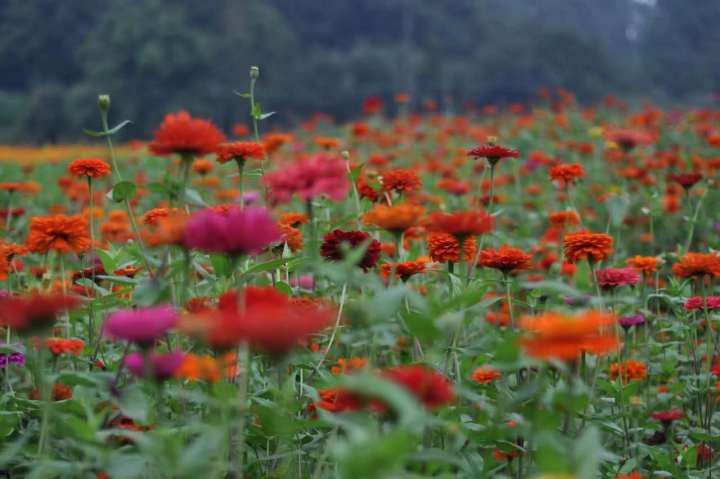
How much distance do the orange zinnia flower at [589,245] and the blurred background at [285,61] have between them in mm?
13852

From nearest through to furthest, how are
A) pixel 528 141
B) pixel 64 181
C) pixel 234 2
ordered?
pixel 64 181
pixel 528 141
pixel 234 2

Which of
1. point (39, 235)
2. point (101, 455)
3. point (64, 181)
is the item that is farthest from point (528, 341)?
point (64, 181)

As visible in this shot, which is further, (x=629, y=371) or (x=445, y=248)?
(x=629, y=371)

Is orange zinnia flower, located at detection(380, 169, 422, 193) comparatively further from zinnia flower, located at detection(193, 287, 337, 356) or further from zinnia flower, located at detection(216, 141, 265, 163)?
zinnia flower, located at detection(193, 287, 337, 356)

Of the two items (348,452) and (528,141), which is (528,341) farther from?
(528,141)

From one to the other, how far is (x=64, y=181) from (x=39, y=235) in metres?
2.34

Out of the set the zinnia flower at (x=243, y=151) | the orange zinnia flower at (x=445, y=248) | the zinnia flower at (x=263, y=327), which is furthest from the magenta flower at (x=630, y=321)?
the zinnia flower at (x=263, y=327)

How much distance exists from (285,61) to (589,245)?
64.5ft

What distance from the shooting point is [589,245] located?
1804 millimetres

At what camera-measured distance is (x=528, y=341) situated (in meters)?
0.92

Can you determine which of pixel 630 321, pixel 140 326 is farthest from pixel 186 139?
pixel 630 321

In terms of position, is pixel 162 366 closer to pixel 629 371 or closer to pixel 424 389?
pixel 424 389

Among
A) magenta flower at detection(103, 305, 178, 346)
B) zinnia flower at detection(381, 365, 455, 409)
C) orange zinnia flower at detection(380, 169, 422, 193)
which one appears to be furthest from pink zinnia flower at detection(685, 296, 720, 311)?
magenta flower at detection(103, 305, 178, 346)

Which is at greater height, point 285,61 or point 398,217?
point 285,61
